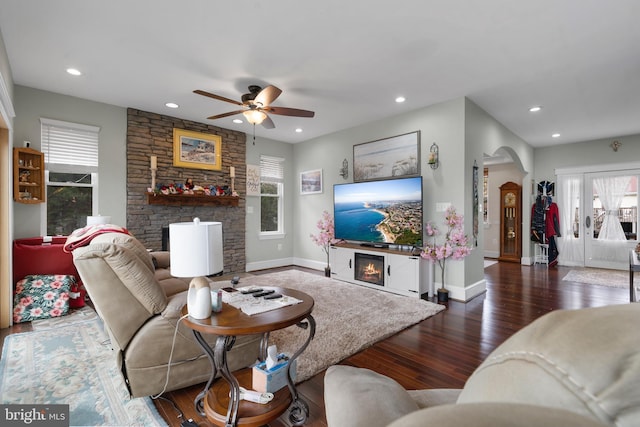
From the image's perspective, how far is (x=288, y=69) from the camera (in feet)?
10.6

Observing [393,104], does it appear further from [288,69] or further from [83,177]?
[83,177]

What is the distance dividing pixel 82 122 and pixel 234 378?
4.28 metres

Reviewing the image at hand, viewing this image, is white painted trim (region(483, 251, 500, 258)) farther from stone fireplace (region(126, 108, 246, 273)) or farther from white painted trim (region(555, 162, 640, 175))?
stone fireplace (region(126, 108, 246, 273))

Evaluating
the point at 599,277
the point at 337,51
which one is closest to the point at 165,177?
the point at 337,51

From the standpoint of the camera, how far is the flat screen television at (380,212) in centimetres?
430

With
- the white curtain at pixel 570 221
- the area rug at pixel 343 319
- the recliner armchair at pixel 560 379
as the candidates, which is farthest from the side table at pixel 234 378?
the white curtain at pixel 570 221

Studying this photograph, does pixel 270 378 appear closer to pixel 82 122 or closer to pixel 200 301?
pixel 200 301

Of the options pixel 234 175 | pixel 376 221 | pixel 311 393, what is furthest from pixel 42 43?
pixel 376 221

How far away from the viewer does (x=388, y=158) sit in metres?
4.82

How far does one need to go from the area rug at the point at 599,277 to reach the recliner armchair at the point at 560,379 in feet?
20.1

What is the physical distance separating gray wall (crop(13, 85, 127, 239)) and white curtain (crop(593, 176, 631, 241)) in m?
8.96

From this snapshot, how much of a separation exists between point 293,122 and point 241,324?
4.16 metres

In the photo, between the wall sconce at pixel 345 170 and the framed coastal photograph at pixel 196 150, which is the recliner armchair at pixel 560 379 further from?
the framed coastal photograph at pixel 196 150

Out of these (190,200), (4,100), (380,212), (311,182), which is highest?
(4,100)
